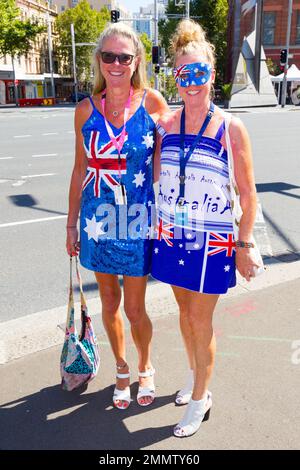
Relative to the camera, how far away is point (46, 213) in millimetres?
6574

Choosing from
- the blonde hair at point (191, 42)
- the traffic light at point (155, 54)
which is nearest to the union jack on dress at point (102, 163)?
the blonde hair at point (191, 42)

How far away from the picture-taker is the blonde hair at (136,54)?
7.84 feet

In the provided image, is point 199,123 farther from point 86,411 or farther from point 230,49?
point 230,49

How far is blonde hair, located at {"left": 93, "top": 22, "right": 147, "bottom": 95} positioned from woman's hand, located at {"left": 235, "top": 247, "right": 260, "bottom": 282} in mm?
1088

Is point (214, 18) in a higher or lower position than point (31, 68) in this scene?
higher

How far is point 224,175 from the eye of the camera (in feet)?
7.21

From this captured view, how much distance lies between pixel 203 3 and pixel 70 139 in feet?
155

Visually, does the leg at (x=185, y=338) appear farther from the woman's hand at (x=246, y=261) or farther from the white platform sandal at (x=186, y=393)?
the woman's hand at (x=246, y=261)

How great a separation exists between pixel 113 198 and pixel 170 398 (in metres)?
1.26

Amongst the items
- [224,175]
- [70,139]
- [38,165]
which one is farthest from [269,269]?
[70,139]

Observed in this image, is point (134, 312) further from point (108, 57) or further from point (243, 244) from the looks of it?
point (108, 57)

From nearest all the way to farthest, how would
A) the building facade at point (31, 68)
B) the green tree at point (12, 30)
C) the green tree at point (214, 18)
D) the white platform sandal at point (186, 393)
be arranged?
the white platform sandal at point (186, 393) < the green tree at point (12, 30) < the green tree at point (214, 18) < the building facade at point (31, 68)

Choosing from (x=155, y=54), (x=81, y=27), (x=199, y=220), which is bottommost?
(x=199, y=220)

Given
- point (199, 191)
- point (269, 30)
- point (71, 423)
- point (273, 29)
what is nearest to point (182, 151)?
point (199, 191)
